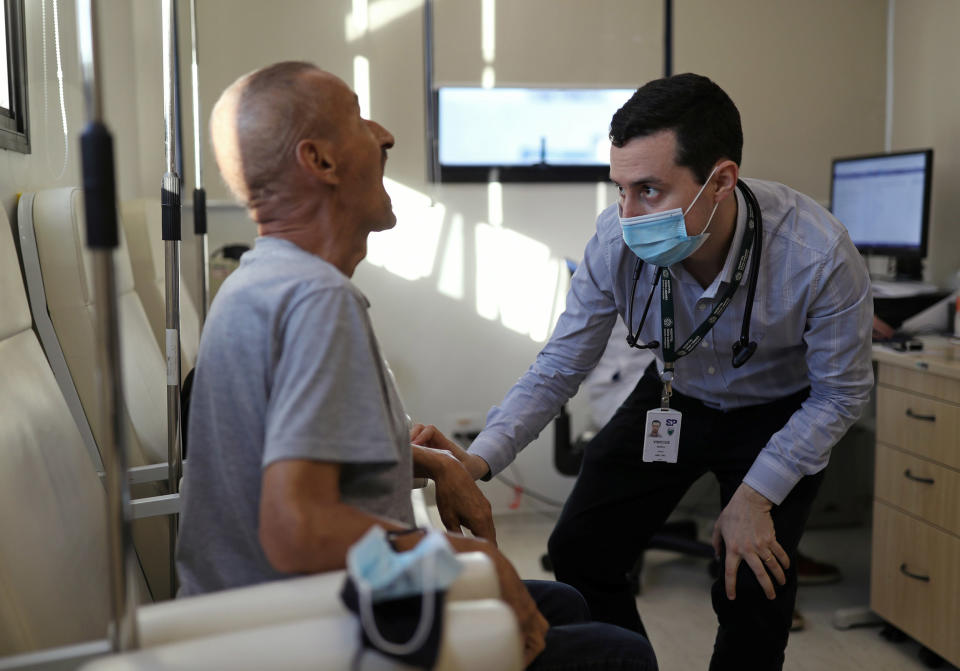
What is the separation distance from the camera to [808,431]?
5.29ft

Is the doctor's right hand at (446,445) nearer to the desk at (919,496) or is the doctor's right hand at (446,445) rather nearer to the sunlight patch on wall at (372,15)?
the desk at (919,496)

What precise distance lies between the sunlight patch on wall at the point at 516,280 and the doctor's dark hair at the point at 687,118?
1.86 metres

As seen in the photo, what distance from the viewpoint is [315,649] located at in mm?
787

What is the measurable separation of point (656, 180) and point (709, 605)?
163 centimetres

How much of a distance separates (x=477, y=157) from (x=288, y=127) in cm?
248

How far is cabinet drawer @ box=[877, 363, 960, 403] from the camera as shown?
7.01ft

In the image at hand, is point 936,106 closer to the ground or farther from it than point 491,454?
farther from it

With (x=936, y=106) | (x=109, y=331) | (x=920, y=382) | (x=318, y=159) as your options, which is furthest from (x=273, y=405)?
(x=936, y=106)

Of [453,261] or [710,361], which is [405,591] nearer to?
[710,361]

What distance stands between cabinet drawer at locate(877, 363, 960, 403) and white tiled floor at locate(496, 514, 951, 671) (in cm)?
74

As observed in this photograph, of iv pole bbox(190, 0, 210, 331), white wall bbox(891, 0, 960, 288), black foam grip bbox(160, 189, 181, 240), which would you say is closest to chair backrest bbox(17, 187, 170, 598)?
black foam grip bbox(160, 189, 181, 240)

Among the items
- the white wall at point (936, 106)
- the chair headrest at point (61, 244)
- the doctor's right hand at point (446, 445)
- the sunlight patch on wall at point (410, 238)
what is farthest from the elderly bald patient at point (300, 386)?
the white wall at point (936, 106)

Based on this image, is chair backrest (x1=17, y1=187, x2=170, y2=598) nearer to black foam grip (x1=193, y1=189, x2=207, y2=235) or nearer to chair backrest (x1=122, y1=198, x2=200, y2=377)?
black foam grip (x1=193, y1=189, x2=207, y2=235)

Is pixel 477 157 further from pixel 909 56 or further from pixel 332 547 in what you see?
pixel 332 547
